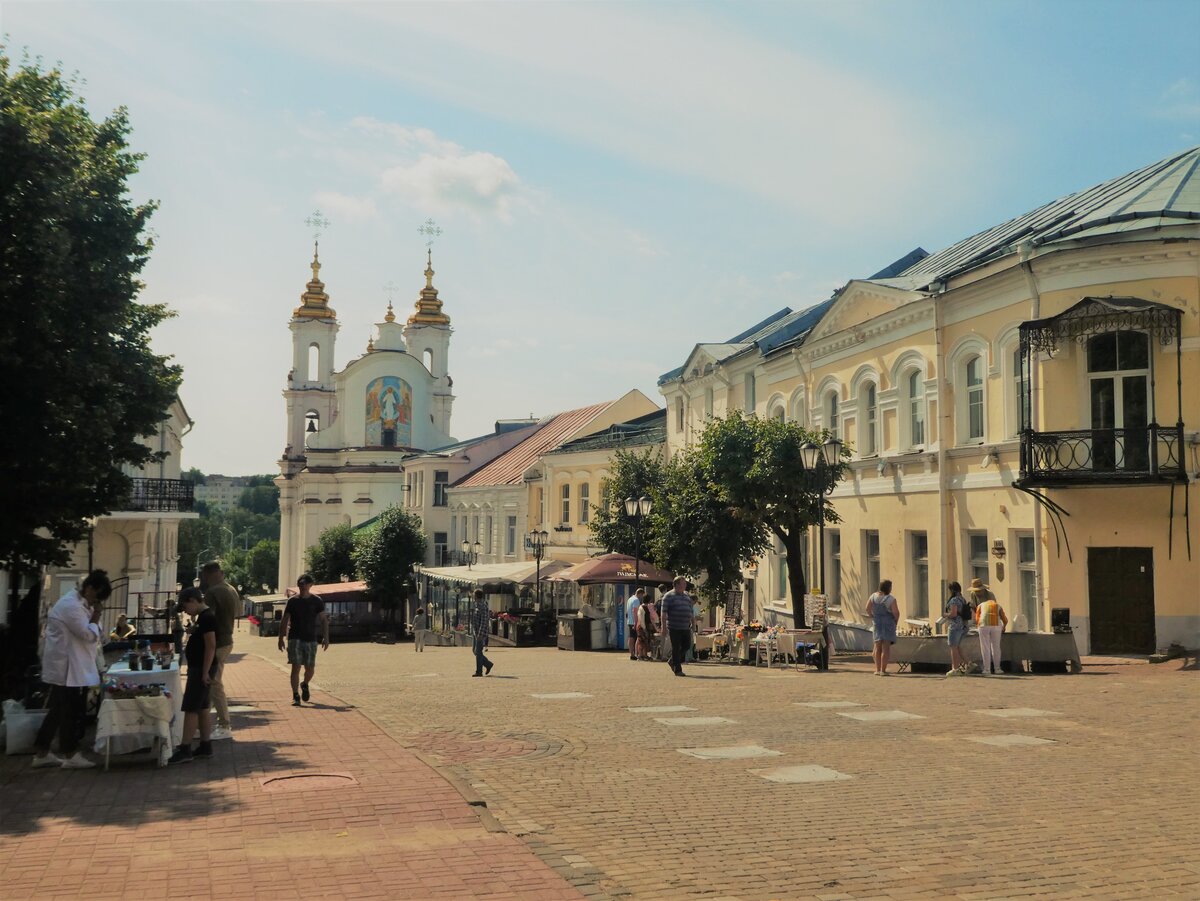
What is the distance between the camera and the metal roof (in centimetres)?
2148

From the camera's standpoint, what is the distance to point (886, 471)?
2748cm

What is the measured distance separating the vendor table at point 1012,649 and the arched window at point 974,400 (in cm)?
602

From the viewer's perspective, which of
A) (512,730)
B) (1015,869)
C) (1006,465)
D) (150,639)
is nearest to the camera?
(1015,869)

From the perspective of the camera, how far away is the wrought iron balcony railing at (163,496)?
36.1 meters

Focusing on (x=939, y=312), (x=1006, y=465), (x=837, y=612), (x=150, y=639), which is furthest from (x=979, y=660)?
(x=150, y=639)

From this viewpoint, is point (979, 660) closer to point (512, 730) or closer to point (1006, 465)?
point (1006, 465)

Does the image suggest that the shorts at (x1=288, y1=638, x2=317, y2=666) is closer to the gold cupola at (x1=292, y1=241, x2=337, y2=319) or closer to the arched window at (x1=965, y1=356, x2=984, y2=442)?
the arched window at (x1=965, y1=356, x2=984, y2=442)

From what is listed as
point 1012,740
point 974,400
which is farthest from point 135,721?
point 974,400

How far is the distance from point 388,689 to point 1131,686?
421 inches

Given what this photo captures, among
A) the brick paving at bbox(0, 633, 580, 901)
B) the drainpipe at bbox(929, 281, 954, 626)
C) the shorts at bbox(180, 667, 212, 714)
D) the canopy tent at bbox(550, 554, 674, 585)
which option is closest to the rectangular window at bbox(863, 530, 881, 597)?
the drainpipe at bbox(929, 281, 954, 626)

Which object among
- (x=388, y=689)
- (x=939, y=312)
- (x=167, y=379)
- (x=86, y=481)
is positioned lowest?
(x=388, y=689)

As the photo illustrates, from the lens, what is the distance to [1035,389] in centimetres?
2197

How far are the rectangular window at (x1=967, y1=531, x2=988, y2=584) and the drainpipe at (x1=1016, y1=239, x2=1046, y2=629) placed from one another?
1.95 m

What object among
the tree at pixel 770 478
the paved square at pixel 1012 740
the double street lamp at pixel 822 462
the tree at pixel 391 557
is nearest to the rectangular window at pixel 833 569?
the tree at pixel 770 478
